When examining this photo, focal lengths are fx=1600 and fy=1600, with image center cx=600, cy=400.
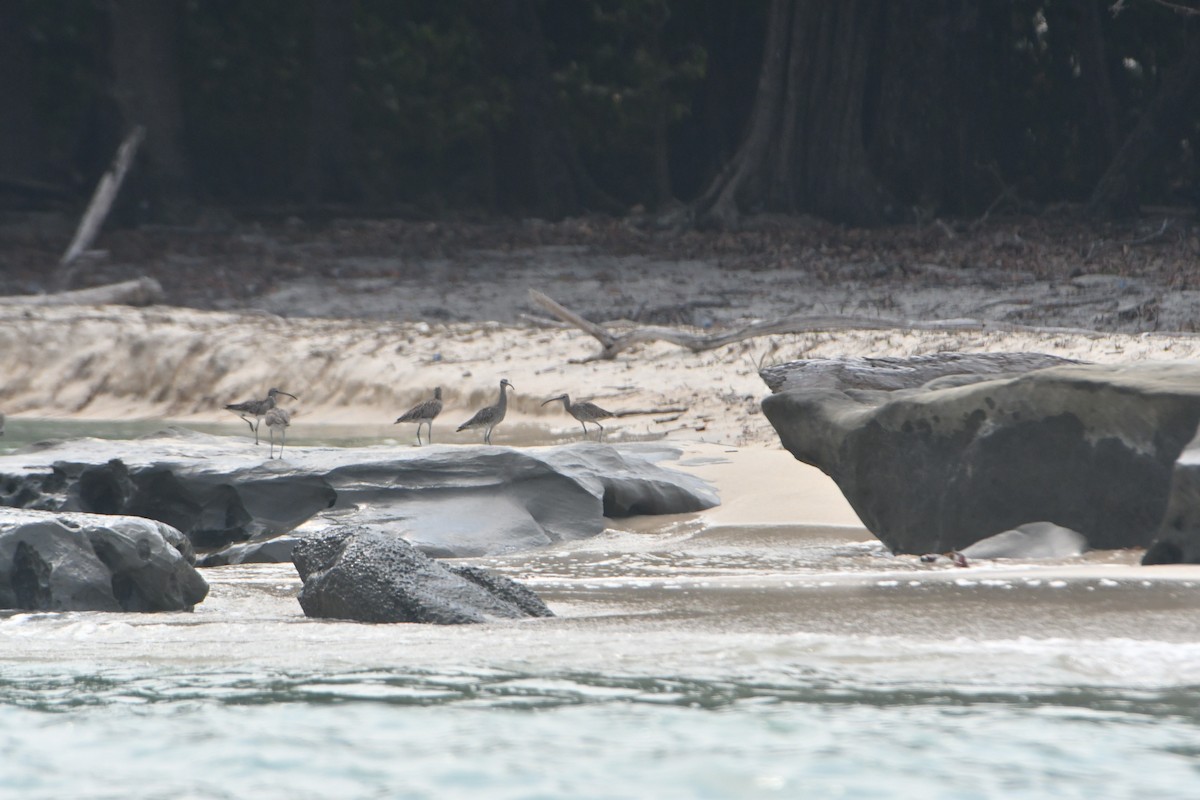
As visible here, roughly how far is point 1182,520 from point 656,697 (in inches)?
91.6

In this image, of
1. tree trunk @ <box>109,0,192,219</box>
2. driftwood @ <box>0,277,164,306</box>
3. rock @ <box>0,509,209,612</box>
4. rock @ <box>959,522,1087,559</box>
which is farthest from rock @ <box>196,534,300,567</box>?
tree trunk @ <box>109,0,192,219</box>

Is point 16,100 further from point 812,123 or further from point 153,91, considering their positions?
point 812,123

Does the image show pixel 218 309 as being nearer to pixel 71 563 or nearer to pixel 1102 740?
pixel 71 563

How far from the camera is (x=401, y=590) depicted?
17.7ft

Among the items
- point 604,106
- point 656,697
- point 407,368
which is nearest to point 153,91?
point 604,106

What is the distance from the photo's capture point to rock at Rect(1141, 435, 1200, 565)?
17.7 feet

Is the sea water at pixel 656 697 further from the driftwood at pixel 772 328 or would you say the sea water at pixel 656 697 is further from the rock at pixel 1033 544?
the driftwood at pixel 772 328

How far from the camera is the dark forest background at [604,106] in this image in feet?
62.0

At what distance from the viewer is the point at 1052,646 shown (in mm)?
4512

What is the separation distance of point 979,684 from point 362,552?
2278 mm

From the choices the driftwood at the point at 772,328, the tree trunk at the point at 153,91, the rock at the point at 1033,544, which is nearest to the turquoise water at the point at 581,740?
the rock at the point at 1033,544

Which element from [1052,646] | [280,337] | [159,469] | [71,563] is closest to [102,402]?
[280,337]

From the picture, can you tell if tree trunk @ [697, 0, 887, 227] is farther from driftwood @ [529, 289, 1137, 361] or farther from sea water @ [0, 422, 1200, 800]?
sea water @ [0, 422, 1200, 800]

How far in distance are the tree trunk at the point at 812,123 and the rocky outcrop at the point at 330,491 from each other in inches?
443
